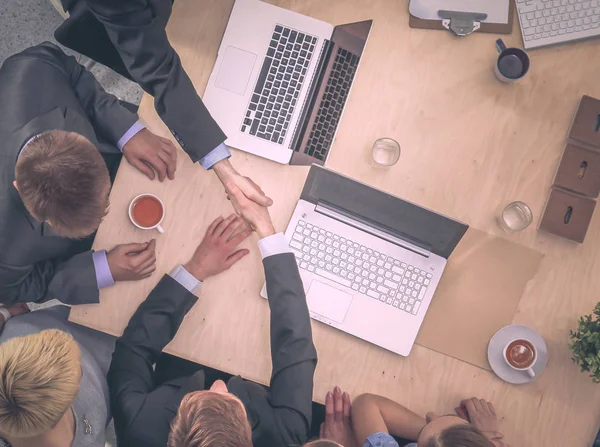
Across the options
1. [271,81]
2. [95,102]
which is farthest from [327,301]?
[95,102]

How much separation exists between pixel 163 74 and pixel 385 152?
2.08ft

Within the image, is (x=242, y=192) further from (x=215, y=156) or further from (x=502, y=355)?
(x=502, y=355)

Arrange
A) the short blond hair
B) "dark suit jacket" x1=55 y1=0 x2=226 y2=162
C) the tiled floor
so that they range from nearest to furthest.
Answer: the short blond hair, "dark suit jacket" x1=55 y1=0 x2=226 y2=162, the tiled floor

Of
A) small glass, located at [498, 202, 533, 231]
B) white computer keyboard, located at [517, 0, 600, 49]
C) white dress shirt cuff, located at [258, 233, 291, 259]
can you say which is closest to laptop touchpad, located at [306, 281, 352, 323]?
white dress shirt cuff, located at [258, 233, 291, 259]

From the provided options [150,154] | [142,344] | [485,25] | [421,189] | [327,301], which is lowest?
[142,344]

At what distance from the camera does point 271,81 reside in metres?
1.44

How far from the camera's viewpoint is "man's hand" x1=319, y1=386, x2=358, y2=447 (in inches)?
Answer: 58.2

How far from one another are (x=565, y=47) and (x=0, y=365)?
5.56 ft

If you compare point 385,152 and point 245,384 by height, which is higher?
point 385,152

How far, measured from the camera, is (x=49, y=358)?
3.99 feet

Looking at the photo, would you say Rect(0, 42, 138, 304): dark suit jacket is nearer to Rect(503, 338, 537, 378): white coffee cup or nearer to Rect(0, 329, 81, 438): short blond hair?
Rect(0, 329, 81, 438): short blond hair

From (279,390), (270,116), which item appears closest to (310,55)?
(270,116)

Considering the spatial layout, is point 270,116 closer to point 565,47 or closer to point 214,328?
point 214,328

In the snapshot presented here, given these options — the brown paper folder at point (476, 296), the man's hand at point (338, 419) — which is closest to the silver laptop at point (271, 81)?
the brown paper folder at point (476, 296)
